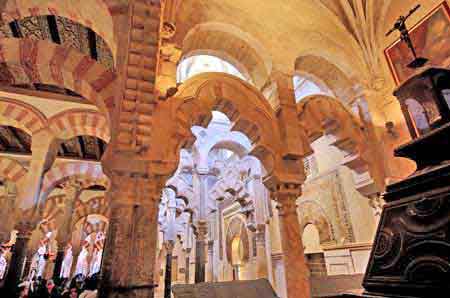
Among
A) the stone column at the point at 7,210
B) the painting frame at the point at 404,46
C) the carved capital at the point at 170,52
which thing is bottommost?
the stone column at the point at 7,210

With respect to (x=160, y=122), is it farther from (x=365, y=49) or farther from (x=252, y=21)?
(x=365, y=49)

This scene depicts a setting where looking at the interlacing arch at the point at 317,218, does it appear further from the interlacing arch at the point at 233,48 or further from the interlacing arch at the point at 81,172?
the interlacing arch at the point at 81,172

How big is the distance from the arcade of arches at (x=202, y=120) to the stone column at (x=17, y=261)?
4 cm

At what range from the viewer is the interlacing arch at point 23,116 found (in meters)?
6.04

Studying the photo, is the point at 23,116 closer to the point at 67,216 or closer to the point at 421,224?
the point at 67,216

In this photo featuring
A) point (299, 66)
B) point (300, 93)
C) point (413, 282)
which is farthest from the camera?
point (300, 93)

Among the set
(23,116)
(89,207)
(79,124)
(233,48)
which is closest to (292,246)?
(233,48)

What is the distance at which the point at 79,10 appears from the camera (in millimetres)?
3787

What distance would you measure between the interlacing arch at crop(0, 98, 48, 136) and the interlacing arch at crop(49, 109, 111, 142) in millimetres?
240

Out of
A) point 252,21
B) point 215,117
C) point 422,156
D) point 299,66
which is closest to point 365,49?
point 299,66

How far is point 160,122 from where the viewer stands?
3629 mm

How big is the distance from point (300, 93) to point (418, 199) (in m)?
7.69

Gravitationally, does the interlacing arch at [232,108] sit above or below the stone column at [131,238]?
above

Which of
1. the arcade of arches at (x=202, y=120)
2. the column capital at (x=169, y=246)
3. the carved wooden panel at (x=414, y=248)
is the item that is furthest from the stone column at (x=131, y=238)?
the column capital at (x=169, y=246)
